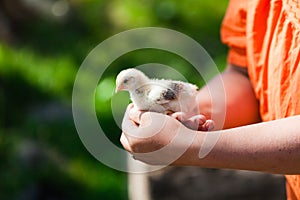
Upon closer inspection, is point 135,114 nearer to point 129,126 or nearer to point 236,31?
point 129,126

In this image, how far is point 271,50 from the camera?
1069 mm

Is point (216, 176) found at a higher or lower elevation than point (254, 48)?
lower

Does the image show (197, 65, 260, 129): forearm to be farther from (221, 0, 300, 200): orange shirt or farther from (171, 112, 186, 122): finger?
(171, 112, 186, 122): finger

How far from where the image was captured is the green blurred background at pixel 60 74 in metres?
2.58

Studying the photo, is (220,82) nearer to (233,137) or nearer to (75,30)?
(233,137)

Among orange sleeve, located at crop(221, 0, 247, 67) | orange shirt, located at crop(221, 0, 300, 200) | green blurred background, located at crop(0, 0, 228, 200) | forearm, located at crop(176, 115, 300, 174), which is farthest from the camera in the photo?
green blurred background, located at crop(0, 0, 228, 200)

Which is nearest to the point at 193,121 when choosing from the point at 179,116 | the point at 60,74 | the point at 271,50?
the point at 179,116

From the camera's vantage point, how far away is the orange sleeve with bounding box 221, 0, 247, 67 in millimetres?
1174

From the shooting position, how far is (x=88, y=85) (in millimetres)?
2863

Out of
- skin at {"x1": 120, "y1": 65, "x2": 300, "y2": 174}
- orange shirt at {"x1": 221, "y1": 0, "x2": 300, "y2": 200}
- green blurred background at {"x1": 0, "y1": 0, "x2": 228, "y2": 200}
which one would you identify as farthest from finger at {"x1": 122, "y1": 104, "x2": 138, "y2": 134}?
green blurred background at {"x1": 0, "y1": 0, "x2": 228, "y2": 200}

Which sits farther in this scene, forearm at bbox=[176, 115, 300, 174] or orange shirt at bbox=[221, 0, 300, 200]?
orange shirt at bbox=[221, 0, 300, 200]

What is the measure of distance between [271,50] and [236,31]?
0.14 meters

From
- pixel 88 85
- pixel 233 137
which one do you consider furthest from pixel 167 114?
pixel 88 85

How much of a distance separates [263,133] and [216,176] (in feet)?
3.83
